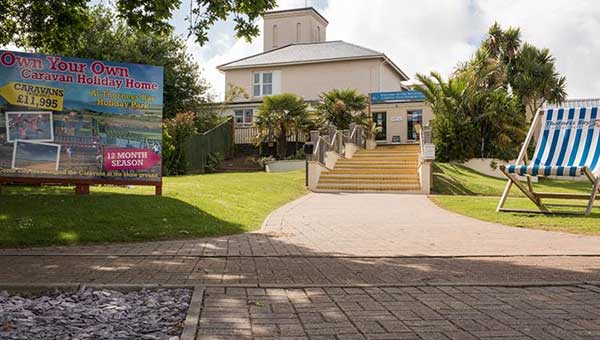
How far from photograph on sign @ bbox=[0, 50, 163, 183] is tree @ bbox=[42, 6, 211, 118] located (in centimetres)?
2012

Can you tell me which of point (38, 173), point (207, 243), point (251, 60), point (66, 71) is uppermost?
point (251, 60)

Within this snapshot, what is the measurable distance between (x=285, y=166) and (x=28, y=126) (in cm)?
1522

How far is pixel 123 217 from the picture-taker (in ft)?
27.7

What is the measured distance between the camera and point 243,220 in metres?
9.54

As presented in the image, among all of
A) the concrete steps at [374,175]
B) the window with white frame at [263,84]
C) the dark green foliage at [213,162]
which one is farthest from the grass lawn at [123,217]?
the window with white frame at [263,84]

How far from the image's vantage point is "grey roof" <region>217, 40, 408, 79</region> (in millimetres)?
33844

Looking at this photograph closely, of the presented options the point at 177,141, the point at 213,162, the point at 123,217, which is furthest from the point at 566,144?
the point at 213,162

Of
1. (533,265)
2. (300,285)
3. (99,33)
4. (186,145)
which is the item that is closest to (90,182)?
(300,285)

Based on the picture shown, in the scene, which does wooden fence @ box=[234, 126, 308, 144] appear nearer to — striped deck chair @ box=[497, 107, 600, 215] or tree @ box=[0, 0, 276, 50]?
tree @ box=[0, 0, 276, 50]

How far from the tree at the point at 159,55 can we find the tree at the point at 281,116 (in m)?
7.16

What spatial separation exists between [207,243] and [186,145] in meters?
16.0

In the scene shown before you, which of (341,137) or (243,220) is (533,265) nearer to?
(243,220)

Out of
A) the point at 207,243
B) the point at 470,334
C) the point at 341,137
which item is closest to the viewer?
the point at 470,334

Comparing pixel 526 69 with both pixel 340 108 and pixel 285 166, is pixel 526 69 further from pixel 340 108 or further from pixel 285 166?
pixel 285 166
